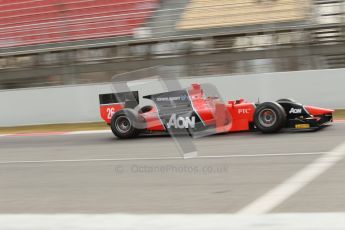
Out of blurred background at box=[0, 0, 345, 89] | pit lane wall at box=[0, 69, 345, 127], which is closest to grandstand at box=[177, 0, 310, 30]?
blurred background at box=[0, 0, 345, 89]

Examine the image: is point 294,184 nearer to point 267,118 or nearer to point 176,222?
point 176,222

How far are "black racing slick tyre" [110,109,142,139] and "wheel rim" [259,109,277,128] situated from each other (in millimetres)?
2559

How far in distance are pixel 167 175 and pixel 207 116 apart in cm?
321

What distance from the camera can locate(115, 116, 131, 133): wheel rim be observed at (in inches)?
422

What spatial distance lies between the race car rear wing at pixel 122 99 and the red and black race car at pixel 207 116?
0.47ft

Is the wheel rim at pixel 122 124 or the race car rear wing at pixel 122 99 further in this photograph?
the race car rear wing at pixel 122 99

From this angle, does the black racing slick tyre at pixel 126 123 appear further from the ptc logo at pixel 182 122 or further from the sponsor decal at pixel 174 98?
the ptc logo at pixel 182 122

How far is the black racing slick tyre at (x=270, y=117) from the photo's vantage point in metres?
9.39

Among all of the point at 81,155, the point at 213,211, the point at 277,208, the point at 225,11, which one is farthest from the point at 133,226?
the point at 225,11

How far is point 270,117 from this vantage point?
9.55m

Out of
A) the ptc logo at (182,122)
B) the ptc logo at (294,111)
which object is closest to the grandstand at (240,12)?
the ptc logo at (294,111)

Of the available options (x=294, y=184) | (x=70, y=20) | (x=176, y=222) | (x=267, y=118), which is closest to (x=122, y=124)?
(x=267, y=118)

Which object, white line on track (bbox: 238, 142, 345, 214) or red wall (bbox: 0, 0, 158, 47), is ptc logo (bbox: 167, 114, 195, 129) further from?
red wall (bbox: 0, 0, 158, 47)

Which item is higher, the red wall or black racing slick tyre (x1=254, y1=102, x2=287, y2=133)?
the red wall
